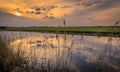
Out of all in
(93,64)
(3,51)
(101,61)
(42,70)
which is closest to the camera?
(101,61)

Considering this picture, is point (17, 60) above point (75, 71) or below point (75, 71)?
above

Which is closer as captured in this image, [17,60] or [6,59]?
[6,59]

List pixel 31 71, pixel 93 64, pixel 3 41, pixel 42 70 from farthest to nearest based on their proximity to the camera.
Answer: pixel 3 41
pixel 93 64
pixel 42 70
pixel 31 71

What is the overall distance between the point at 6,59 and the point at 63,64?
2494 mm

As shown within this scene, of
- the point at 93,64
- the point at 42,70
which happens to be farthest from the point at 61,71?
the point at 93,64

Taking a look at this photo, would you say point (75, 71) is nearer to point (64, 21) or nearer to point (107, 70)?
point (107, 70)

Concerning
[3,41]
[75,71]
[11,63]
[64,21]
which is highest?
[64,21]

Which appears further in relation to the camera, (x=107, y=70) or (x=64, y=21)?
(x=107, y=70)

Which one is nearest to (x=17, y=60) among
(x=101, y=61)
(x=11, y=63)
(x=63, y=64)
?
(x=11, y=63)

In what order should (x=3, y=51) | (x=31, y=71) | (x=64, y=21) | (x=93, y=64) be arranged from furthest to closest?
(x=93, y=64) < (x=3, y=51) < (x=31, y=71) < (x=64, y=21)

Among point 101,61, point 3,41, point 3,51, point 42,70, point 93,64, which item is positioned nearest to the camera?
point 101,61

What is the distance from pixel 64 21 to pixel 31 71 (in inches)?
109

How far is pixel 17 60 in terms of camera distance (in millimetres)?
9414

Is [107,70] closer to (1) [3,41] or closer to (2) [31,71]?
(2) [31,71]
